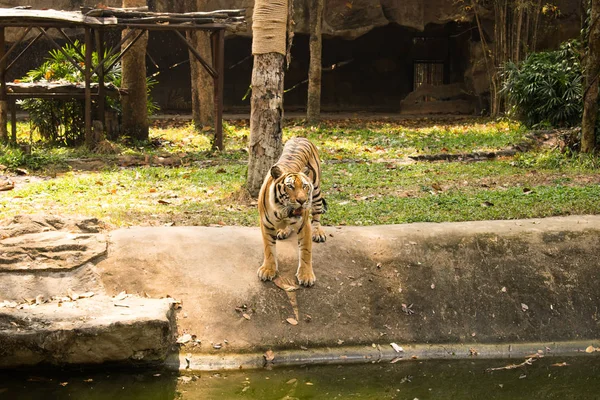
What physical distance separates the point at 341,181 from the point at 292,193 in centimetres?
471

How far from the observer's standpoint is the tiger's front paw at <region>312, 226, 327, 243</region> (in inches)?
285

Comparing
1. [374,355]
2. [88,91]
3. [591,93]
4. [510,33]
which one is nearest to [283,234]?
[374,355]

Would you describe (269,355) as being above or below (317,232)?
below

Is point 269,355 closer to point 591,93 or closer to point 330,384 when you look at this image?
point 330,384

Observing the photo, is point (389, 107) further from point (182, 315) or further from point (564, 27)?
point (182, 315)

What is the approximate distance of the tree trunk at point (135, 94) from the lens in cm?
1570

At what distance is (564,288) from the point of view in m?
7.15

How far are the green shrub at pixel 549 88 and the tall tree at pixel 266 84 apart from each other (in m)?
7.72

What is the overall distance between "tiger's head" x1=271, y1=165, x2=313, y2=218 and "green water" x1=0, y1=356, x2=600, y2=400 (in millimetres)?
1209

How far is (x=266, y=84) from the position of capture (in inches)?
367

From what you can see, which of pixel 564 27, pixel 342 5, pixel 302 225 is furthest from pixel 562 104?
pixel 302 225

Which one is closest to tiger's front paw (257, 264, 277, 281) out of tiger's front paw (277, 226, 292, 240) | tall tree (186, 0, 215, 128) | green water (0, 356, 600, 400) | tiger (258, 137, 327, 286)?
tiger (258, 137, 327, 286)

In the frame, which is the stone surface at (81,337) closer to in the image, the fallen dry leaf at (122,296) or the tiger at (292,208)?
the fallen dry leaf at (122,296)

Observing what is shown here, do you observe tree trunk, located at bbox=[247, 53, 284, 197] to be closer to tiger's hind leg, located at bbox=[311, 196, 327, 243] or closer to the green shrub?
tiger's hind leg, located at bbox=[311, 196, 327, 243]
